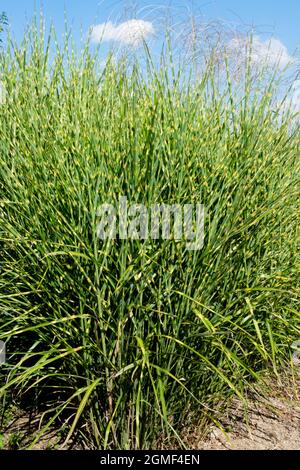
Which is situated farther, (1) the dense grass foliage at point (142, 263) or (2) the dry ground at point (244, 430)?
(2) the dry ground at point (244, 430)

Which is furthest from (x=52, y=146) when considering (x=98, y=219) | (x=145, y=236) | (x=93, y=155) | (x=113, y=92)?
(x=113, y=92)

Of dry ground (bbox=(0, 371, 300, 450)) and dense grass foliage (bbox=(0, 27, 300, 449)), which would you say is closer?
dense grass foliage (bbox=(0, 27, 300, 449))

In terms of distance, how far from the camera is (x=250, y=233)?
2553mm

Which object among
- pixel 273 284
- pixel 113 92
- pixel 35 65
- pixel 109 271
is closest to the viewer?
pixel 109 271

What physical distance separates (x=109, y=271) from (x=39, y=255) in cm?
40

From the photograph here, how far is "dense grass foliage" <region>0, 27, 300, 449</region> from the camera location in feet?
7.50

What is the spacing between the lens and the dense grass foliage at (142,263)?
229 cm

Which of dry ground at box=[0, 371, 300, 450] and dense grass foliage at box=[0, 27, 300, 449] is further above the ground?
dense grass foliage at box=[0, 27, 300, 449]

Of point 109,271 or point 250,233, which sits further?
point 250,233

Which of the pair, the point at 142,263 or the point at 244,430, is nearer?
the point at 142,263

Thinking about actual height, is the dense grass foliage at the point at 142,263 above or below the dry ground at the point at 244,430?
above

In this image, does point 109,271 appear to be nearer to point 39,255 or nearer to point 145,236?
point 145,236

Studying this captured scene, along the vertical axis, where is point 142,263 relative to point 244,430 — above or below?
above

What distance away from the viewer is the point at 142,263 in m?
2.24
